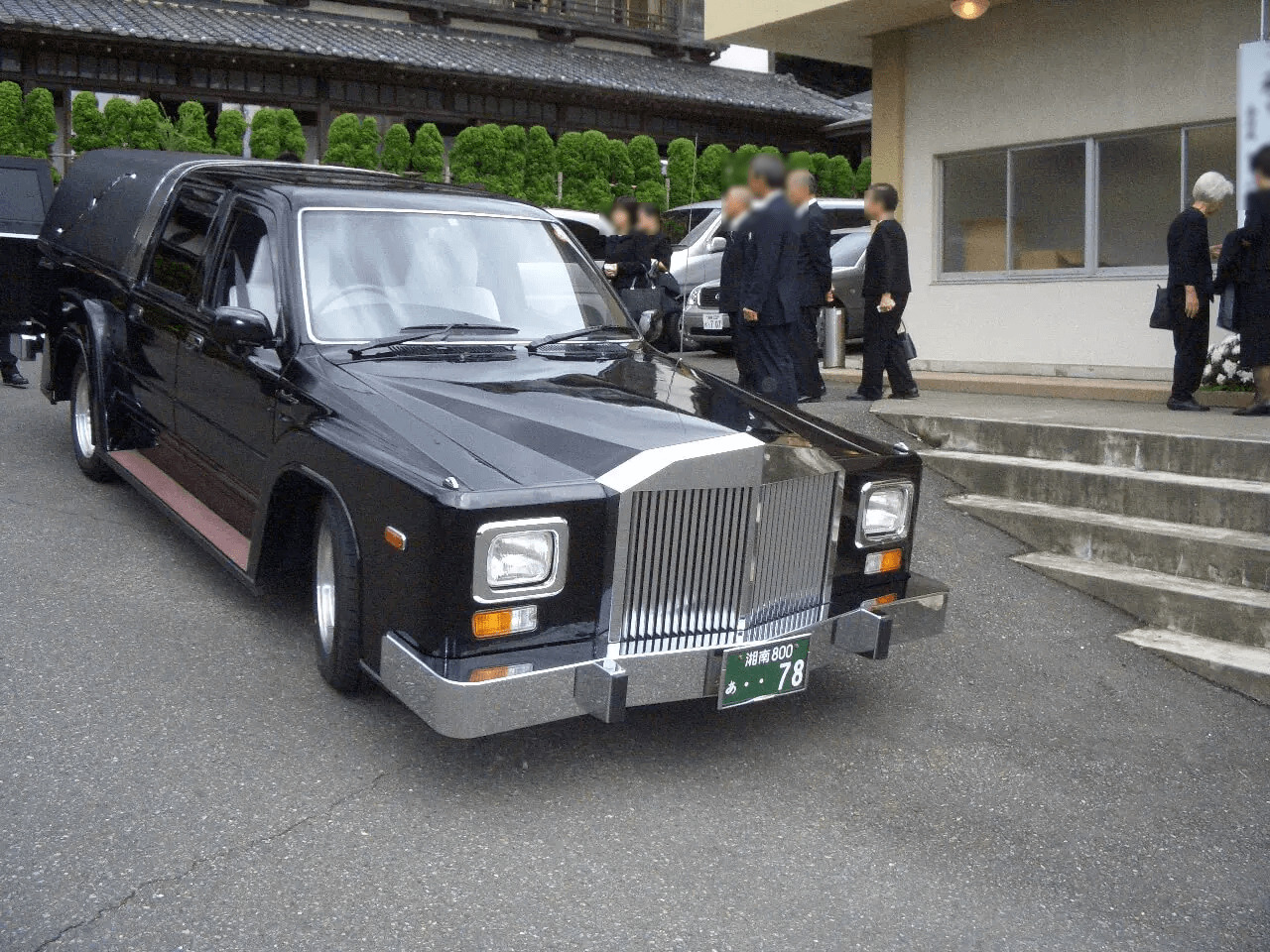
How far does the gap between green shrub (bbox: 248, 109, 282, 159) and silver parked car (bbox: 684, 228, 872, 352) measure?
765 cm

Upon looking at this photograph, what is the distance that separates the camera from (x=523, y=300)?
530cm

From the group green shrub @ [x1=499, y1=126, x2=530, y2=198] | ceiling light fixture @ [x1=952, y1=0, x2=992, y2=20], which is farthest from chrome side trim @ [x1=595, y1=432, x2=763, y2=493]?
green shrub @ [x1=499, y1=126, x2=530, y2=198]

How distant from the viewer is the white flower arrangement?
9.05 m

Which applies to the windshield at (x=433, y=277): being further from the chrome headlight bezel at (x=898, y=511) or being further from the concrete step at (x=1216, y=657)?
the concrete step at (x=1216, y=657)

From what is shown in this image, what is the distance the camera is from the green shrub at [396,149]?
19531 millimetres

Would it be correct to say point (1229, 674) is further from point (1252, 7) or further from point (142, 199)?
point (1252, 7)

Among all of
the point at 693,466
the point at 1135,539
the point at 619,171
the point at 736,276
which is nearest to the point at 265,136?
the point at 619,171

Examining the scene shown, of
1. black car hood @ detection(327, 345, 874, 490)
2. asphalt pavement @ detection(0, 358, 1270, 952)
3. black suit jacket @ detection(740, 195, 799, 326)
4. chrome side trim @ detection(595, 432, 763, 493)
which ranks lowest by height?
asphalt pavement @ detection(0, 358, 1270, 952)

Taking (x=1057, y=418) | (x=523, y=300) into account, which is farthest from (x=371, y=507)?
(x=1057, y=418)

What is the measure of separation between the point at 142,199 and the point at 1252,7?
26.5ft

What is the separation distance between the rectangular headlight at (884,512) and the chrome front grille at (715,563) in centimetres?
23

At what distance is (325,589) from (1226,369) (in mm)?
7218

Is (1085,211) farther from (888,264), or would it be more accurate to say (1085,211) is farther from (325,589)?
(325,589)

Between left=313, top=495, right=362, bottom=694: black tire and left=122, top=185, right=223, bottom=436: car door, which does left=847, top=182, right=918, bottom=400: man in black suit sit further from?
left=313, top=495, right=362, bottom=694: black tire
